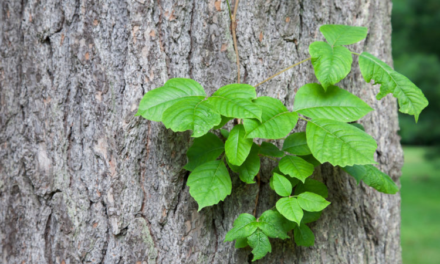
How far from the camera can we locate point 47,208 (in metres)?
1.38

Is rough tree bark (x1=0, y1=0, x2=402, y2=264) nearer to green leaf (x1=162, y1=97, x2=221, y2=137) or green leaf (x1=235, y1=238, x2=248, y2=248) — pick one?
green leaf (x1=235, y1=238, x2=248, y2=248)

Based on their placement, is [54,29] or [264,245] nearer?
[264,245]

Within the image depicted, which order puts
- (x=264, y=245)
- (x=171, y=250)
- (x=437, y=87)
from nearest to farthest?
(x=264, y=245), (x=171, y=250), (x=437, y=87)

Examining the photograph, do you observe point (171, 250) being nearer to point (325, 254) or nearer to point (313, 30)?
point (325, 254)

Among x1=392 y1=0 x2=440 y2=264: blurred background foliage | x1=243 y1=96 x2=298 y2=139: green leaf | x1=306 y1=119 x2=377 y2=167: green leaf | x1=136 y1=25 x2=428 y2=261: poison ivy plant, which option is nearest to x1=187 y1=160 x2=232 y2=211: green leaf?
x1=136 y1=25 x2=428 y2=261: poison ivy plant

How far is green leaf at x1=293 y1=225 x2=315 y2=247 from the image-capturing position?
134cm

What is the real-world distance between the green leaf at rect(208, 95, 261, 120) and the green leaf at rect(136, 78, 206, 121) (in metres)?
0.08

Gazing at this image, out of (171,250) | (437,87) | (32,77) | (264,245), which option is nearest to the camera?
(264,245)

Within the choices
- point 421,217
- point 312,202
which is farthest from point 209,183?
point 421,217

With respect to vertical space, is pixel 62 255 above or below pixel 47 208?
below

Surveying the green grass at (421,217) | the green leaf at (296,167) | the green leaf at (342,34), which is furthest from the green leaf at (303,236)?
the green grass at (421,217)

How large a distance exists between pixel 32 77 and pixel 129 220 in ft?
2.31

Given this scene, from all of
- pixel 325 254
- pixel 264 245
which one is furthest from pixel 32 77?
pixel 325 254

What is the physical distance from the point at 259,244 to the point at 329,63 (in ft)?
2.18
